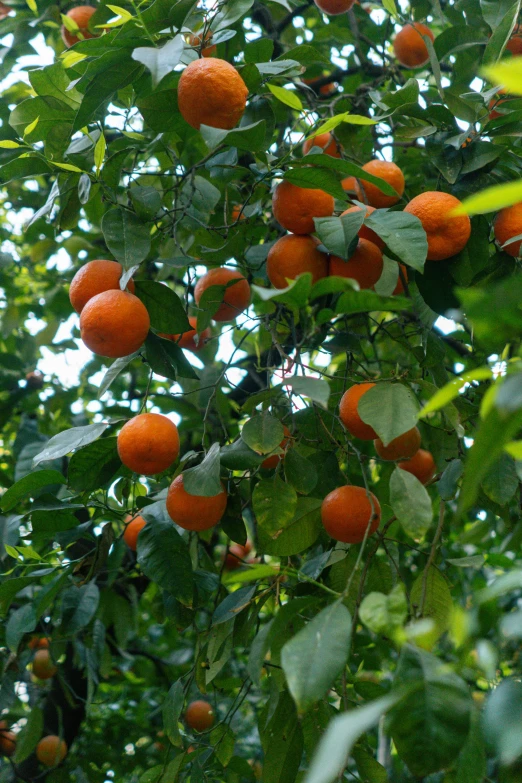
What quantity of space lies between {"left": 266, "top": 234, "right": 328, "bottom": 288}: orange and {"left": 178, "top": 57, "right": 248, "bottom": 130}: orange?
0.20 metres

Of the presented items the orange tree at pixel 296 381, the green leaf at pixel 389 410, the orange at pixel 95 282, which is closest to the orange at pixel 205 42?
the orange tree at pixel 296 381

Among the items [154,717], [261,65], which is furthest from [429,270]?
[154,717]

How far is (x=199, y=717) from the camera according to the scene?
2.27 meters

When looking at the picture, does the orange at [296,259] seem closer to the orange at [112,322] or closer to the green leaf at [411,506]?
the orange at [112,322]

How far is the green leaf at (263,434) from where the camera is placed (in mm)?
1095

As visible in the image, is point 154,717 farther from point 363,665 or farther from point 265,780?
point 265,780

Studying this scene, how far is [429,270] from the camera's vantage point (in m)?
1.22

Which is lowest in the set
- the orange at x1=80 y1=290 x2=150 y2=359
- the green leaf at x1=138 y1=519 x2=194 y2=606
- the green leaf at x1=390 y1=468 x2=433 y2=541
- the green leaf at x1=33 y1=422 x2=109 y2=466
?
the green leaf at x1=138 y1=519 x2=194 y2=606

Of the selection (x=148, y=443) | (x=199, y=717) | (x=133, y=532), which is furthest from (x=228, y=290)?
(x=199, y=717)

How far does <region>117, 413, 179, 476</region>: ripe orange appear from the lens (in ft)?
3.91

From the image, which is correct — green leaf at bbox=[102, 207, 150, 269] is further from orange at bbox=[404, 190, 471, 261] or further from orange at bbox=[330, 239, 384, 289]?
orange at bbox=[404, 190, 471, 261]

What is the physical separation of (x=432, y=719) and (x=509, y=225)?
2.60 feet

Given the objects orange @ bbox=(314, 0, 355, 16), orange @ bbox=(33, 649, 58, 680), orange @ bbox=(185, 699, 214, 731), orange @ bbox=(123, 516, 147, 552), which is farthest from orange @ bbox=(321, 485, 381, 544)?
orange @ bbox=(33, 649, 58, 680)

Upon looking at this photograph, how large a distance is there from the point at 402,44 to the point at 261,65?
0.99 meters
